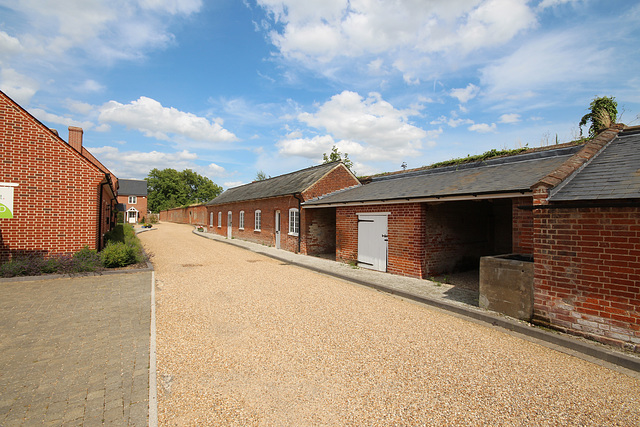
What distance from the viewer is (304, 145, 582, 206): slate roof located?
7185mm

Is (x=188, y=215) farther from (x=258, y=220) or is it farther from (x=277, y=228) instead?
(x=277, y=228)

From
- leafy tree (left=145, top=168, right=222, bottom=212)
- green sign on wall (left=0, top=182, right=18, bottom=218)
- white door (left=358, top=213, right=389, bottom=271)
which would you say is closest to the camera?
green sign on wall (left=0, top=182, right=18, bottom=218)

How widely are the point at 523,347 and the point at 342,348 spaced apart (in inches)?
107

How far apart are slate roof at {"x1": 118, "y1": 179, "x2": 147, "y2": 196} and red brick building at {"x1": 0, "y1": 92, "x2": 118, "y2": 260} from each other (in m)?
48.5

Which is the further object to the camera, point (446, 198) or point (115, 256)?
point (115, 256)

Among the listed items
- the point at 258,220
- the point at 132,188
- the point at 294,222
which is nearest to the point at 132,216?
the point at 132,188

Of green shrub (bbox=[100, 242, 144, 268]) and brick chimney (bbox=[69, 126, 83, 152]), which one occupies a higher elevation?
brick chimney (bbox=[69, 126, 83, 152])

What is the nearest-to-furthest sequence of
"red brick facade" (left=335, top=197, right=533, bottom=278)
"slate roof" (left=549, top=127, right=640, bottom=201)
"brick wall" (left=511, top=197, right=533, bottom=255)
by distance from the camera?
"slate roof" (left=549, top=127, right=640, bottom=201) < "brick wall" (left=511, top=197, right=533, bottom=255) < "red brick facade" (left=335, top=197, right=533, bottom=278)

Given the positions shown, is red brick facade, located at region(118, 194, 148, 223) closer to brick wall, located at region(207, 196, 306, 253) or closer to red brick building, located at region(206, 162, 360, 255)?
brick wall, located at region(207, 196, 306, 253)

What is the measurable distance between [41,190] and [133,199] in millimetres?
48474

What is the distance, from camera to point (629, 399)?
3322mm

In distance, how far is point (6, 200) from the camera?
8.97m

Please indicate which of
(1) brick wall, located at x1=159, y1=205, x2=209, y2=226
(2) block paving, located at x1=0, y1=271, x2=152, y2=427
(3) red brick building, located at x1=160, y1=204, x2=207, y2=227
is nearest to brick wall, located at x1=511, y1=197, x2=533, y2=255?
(2) block paving, located at x1=0, y1=271, x2=152, y2=427

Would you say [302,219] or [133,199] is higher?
[133,199]
